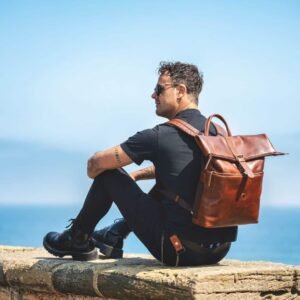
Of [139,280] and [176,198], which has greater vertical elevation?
[176,198]

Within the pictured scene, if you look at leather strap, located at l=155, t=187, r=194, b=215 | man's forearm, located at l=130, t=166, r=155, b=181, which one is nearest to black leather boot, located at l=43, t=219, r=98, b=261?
man's forearm, located at l=130, t=166, r=155, b=181

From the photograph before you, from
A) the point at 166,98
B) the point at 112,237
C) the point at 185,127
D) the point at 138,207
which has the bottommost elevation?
the point at 112,237

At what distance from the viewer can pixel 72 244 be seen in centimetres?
566

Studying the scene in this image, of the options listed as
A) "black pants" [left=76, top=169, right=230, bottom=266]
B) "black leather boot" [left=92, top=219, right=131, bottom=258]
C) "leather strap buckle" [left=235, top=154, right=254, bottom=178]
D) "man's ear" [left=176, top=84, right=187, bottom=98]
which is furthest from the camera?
"black leather boot" [left=92, top=219, right=131, bottom=258]

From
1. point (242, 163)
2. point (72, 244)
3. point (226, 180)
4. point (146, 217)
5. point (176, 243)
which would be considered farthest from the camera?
point (72, 244)

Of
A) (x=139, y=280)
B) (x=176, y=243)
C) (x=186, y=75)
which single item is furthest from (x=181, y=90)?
(x=139, y=280)

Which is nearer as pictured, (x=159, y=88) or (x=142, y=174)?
(x=159, y=88)

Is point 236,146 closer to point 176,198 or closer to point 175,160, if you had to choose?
point 175,160

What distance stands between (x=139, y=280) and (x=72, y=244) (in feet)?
3.01

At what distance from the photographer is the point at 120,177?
17.1 ft

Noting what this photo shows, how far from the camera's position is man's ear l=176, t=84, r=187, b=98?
17.2 feet

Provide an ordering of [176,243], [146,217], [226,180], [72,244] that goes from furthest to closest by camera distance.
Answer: [72,244] → [146,217] → [176,243] → [226,180]

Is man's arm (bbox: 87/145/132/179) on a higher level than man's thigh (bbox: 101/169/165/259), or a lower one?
higher

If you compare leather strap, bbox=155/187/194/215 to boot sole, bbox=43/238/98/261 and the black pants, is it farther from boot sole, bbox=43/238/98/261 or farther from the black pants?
boot sole, bbox=43/238/98/261
